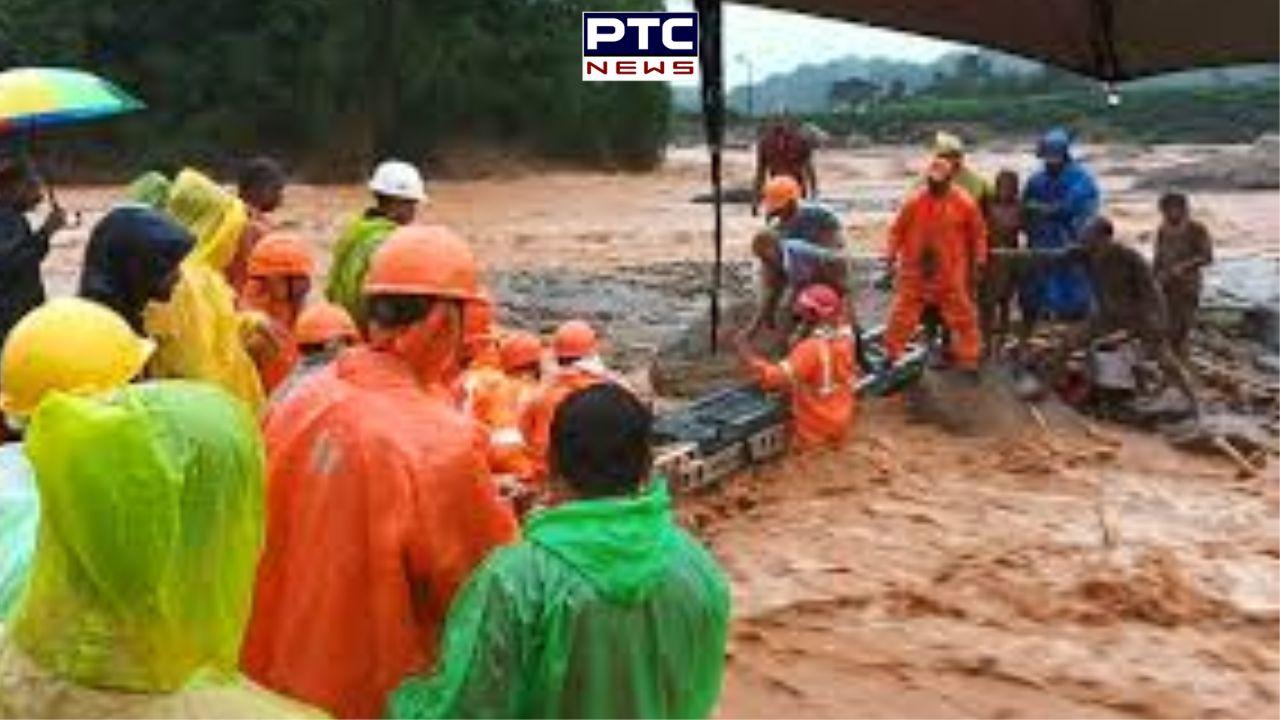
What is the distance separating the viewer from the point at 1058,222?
1248cm

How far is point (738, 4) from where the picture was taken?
24.3 ft

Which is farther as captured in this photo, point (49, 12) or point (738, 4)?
point (49, 12)

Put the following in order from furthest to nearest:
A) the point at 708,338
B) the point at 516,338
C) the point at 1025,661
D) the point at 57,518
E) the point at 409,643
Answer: the point at 708,338 < the point at 516,338 < the point at 1025,661 < the point at 409,643 < the point at 57,518

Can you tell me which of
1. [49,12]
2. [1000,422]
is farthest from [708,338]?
[49,12]

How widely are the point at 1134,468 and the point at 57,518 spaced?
9.14 metres

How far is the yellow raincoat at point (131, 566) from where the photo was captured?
2268mm

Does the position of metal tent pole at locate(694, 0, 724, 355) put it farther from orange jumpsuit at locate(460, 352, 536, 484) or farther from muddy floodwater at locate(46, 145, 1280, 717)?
muddy floodwater at locate(46, 145, 1280, 717)

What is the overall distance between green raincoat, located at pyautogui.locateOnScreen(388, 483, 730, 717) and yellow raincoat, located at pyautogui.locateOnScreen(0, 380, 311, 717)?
0.37 metres

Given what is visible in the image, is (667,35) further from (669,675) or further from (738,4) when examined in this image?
(669,675)

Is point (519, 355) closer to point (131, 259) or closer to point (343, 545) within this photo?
point (131, 259)

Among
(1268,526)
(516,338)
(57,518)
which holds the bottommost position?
(1268,526)

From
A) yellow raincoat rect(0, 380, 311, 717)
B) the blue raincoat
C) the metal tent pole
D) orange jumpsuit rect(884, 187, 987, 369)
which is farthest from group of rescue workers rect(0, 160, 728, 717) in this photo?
the blue raincoat

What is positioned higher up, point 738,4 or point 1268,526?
point 738,4

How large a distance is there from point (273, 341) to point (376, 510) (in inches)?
120
